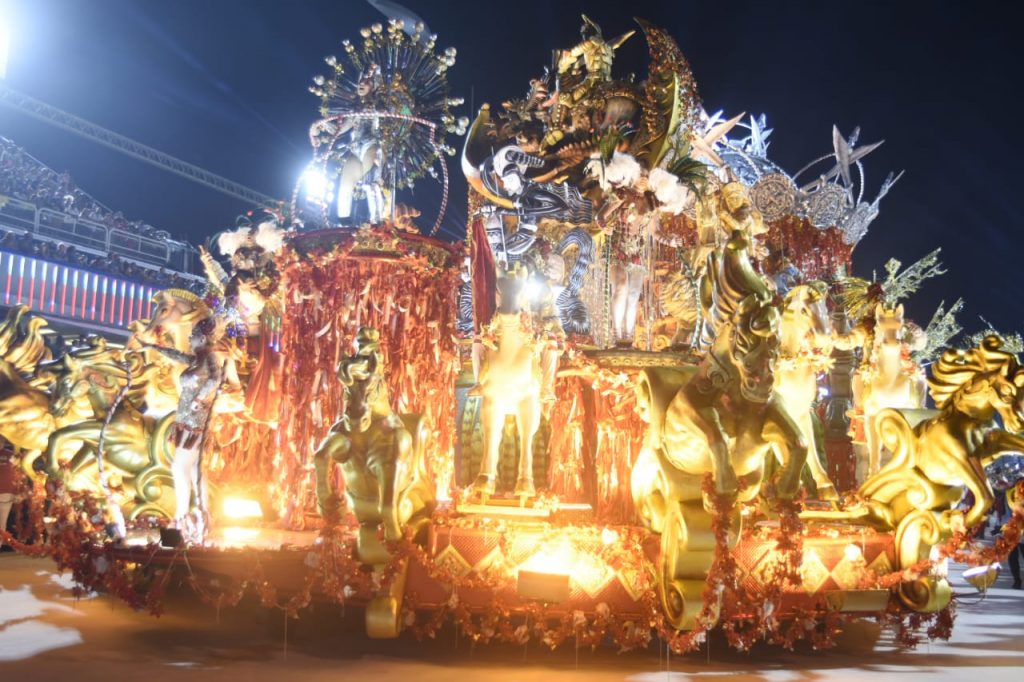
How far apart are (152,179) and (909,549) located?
21305 millimetres

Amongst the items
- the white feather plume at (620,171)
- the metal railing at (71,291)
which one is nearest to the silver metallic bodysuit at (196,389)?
the white feather plume at (620,171)

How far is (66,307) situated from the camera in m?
19.4

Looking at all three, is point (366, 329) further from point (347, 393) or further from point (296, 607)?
point (296, 607)

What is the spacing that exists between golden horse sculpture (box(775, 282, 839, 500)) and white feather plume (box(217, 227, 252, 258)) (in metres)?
5.62

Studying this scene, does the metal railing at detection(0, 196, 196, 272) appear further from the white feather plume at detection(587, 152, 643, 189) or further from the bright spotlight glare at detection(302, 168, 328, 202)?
the white feather plume at detection(587, 152, 643, 189)

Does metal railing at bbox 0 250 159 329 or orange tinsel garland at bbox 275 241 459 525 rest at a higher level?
metal railing at bbox 0 250 159 329

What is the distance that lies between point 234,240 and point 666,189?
4639mm

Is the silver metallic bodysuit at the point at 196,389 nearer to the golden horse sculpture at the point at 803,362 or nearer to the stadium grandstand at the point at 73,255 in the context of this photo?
the golden horse sculpture at the point at 803,362

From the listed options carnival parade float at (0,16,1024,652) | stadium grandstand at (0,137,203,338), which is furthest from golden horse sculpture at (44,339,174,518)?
stadium grandstand at (0,137,203,338)

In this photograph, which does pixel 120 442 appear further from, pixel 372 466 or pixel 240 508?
pixel 372 466

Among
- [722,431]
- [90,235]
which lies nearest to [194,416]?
[722,431]

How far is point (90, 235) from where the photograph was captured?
788 inches

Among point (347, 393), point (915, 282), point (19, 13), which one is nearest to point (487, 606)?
point (347, 393)

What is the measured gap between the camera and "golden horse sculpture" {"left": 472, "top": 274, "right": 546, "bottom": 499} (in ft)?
20.7
